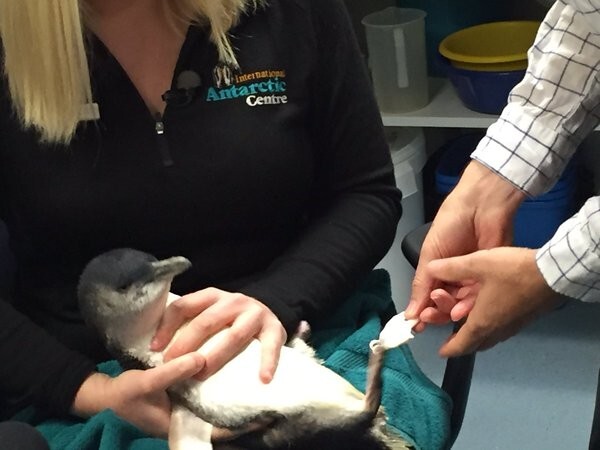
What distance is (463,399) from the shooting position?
1.08 meters

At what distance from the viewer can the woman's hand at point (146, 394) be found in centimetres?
84

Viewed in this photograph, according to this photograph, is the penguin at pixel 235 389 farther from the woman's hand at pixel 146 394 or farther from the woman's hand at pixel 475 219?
the woman's hand at pixel 475 219

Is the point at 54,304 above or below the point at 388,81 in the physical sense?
above

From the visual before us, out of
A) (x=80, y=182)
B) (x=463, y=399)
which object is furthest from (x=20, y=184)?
(x=463, y=399)

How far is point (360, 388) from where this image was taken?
2.99 ft

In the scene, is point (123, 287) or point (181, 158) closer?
point (123, 287)

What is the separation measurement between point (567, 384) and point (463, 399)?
818 mm

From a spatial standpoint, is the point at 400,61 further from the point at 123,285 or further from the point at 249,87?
the point at 123,285

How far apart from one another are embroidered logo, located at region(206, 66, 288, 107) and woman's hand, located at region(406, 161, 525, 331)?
24 cm

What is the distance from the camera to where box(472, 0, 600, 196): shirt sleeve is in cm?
97

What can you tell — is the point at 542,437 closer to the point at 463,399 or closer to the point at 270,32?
the point at 463,399

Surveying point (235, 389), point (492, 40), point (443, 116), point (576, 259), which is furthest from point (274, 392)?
point (492, 40)

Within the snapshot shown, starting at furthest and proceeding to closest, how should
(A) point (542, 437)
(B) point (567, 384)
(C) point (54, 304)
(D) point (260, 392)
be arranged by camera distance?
(B) point (567, 384)
(A) point (542, 437)
(C) point (54, 304)
(D) point (260, 392)

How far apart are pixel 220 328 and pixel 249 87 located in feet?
0.99
